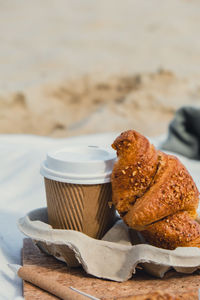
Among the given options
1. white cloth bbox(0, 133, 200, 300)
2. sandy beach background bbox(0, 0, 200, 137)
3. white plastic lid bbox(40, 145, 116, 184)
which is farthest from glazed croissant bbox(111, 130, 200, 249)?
sandy beach background bbox(0, 0, 200, 137)

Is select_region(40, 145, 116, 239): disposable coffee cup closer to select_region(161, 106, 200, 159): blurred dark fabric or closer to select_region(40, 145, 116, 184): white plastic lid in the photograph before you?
select_region(40, 145, 116, 184): white plastic lid

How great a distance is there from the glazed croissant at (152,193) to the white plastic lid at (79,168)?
4cm

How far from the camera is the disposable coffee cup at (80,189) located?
44.9 inches

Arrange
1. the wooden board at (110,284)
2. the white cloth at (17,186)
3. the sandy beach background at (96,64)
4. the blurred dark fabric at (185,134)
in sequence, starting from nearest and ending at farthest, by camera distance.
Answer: the wooden board at (110,284) < the white cloth at (17,186) < the blurred dark fabric at (185,134) < the sandy beach background at (96,64)

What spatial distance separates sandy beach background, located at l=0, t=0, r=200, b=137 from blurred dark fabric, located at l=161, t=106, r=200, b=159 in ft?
7.38

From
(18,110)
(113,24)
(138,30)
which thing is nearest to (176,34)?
(138,30)

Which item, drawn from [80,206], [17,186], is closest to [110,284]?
[80,206]

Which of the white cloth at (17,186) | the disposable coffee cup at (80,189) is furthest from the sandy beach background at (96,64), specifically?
the disposable coffee cup at (80,189)

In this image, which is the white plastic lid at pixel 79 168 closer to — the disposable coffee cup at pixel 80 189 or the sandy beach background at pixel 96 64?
the disposable coffee cup at pixel 80 189

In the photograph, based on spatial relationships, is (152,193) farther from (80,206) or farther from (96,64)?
(96,64)

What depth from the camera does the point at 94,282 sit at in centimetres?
111

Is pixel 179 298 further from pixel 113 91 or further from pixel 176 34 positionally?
pixel 176 34

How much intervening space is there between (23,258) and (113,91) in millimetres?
4751

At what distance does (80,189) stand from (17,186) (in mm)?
946
